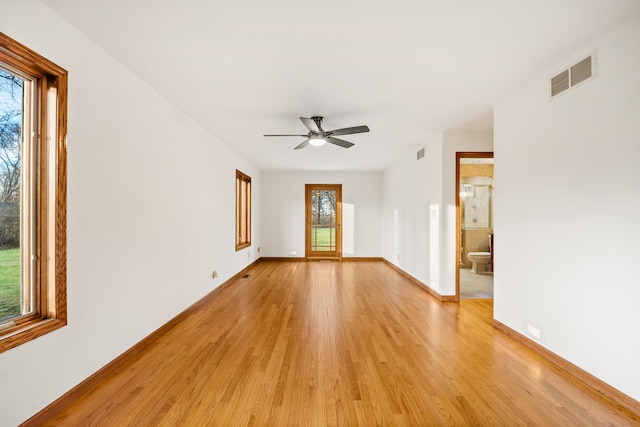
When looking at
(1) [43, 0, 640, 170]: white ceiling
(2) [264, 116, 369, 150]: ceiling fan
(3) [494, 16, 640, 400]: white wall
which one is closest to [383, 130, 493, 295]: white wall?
(1) [43, 0, 640, 170]: white ceiling

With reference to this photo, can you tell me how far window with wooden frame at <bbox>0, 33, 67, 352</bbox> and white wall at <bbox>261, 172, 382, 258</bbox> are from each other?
21.6ft

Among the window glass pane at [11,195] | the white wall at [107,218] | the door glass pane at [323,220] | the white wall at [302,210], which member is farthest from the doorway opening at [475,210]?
the window glass pane at [11,195]

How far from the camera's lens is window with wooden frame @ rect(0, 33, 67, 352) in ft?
5.74

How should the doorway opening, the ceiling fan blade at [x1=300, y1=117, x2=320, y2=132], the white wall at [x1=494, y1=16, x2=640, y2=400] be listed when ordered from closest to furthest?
the white wall at [x1=494, y1=16, x2=640, y2=400] → the ceiling fan blade at [x1=300, y1=117, x2=320, y2=132] → the doorway opening

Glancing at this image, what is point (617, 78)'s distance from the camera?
2.12 metres

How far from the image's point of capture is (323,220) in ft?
28.3

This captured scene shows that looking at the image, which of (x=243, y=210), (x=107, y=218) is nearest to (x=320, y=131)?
(x=107, y=218)

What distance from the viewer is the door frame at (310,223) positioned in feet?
28.0

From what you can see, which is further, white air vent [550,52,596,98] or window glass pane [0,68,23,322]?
white air vent [550,52,596,98]

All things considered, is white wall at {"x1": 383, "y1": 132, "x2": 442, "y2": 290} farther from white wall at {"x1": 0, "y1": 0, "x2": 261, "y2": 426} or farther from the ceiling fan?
white wall at {"x1": 0, "y1": 0, "x2": 261, "y2": 426}

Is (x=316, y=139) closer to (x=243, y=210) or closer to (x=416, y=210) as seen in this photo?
(x=416, y=210)

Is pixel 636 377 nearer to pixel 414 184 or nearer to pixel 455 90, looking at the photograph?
pixel 455 90

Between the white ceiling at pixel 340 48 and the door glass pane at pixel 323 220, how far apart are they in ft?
16.0

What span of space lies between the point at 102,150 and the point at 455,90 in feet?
10.6
